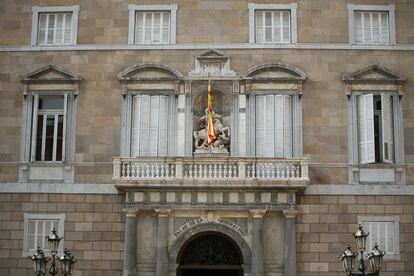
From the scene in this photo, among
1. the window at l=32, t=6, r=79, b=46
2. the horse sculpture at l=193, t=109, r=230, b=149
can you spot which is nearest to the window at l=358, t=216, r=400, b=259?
the horse sculpture at l=193, t=109, r=230, b=149

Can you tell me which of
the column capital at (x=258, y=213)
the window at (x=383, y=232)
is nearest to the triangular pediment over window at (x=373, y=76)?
the window at (x=383, y=232)

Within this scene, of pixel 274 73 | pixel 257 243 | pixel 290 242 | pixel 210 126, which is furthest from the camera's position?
pixel 274 73

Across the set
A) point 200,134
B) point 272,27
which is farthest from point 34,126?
point 272,27

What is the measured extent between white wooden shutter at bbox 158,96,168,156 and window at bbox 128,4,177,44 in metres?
2.31

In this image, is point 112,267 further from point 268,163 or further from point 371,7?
point 371,7

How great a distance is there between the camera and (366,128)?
Answer: 23.3 meters

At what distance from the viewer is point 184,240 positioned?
22312 millimetres

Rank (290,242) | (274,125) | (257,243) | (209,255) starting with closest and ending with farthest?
(257,243), (290,242), (209,255), (274,125)

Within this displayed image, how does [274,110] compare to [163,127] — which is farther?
[163,127]

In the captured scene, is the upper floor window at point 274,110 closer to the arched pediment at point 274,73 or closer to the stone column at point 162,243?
the arched pediment at point 274,73

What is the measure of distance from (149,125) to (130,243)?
4.16m

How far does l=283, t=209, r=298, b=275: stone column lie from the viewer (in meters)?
22.0

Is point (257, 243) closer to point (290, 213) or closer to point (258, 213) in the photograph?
point (258, 213)

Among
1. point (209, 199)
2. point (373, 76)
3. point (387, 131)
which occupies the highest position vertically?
point (373, 76)
